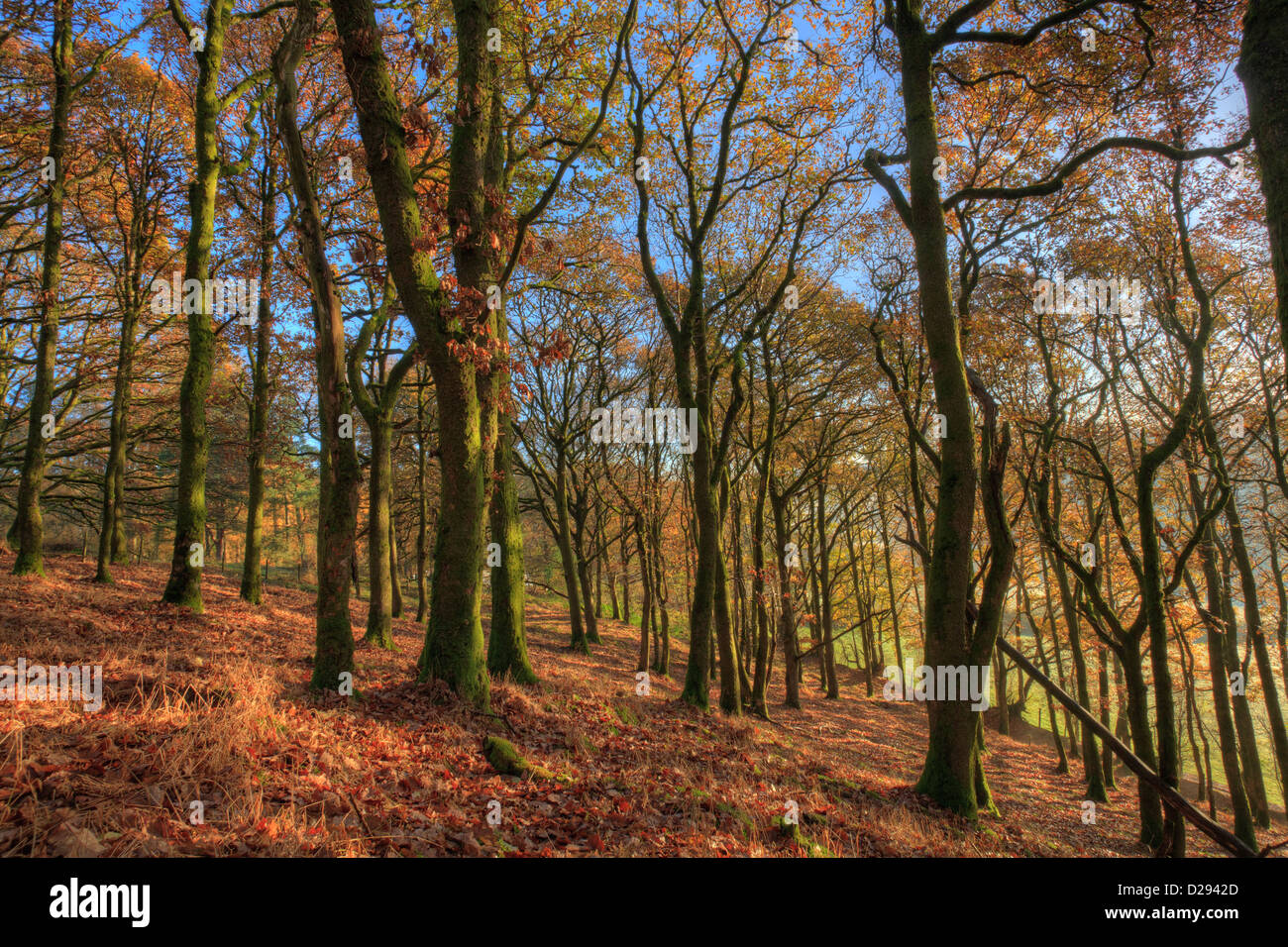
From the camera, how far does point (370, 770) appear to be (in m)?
4.09

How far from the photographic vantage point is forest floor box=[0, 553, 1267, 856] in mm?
2941

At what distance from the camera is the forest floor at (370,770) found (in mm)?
2941

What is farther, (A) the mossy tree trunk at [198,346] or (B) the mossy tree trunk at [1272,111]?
(A) the mossy tree trunk at [198,346]

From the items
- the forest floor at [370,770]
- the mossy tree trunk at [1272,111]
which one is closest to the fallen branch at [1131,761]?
the forest floor at [370,770]

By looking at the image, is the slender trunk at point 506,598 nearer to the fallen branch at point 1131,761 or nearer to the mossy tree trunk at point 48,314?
the fallen branch at point 1131,761

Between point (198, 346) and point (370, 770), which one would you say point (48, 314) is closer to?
point (198, 346)

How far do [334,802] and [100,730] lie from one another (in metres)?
1.65

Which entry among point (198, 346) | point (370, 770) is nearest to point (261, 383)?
point (198, 346)

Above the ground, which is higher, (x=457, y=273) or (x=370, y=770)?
(x=457, y=273)

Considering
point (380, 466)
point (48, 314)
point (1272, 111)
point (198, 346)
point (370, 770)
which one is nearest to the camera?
point (1272, 111)

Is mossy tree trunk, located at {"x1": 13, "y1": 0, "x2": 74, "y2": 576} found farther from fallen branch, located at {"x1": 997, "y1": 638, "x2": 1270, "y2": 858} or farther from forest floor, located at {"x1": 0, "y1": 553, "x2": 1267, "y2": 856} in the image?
fallen branch, located at {"x1": 997, "y1": 638, "x2": 1270, "y2": 858}

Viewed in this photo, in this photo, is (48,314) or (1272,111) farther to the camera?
(48,314)
